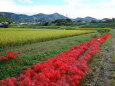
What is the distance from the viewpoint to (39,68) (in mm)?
4508

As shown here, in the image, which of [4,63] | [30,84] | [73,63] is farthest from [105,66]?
[30,84]

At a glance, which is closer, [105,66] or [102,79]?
[102,79]

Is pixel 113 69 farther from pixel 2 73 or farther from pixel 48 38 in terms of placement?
pixel 48 38

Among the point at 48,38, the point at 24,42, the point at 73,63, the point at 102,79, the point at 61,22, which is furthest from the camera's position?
the point at 61,22

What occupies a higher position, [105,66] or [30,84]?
[30,84]

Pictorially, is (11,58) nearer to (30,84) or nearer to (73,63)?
(73,63)

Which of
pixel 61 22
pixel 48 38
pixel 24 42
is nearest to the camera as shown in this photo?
pixel 24 42

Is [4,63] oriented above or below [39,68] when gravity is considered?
below

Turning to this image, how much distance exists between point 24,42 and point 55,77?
9.21 m

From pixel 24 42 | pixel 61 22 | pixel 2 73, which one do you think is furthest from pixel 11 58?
pixel 61 22

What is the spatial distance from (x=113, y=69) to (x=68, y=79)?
3.68 metres

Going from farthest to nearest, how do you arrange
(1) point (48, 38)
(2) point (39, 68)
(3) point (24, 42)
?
(1) point (48, 38) < (3) point (24, 42) < (2) point (39, 68)

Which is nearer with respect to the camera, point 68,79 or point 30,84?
point 30,84

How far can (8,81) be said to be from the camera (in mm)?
3203
